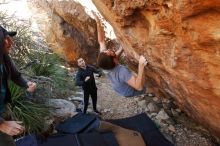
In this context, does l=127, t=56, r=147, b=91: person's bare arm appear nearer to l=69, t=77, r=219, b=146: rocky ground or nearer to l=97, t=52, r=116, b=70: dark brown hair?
l=97, t=52, r=116, b=70: dark brown hair

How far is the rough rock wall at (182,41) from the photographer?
3102 mm

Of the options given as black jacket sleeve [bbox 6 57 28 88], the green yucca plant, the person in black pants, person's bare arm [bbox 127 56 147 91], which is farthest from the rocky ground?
black jacket sleeve [bbox 6 57 28 88]

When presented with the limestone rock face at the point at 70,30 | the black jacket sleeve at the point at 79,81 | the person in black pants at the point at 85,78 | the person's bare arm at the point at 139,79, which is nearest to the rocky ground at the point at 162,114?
the person in black pants at the point at 85,78

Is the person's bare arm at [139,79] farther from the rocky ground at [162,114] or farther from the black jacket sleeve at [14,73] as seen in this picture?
the rocky ground at [162,114]

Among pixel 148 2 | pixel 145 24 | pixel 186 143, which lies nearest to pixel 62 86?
pixel 186 143

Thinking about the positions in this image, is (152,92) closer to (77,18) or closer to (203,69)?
(77,18)

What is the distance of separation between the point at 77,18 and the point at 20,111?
11.0 ft

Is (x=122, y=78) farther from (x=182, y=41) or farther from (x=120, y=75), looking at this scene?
(x=182, y=41)

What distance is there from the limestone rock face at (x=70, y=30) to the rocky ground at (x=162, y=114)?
1.70m

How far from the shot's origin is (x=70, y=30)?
30.2 feet

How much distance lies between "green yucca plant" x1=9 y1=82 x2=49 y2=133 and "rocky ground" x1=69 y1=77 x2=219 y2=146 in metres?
1.15

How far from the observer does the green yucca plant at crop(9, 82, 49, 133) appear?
18.0ft

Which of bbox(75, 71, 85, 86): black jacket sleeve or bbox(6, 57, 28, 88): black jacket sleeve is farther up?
bbox(6, 57, 28, 88): black jacket sleeve

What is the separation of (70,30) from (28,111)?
387 cm
